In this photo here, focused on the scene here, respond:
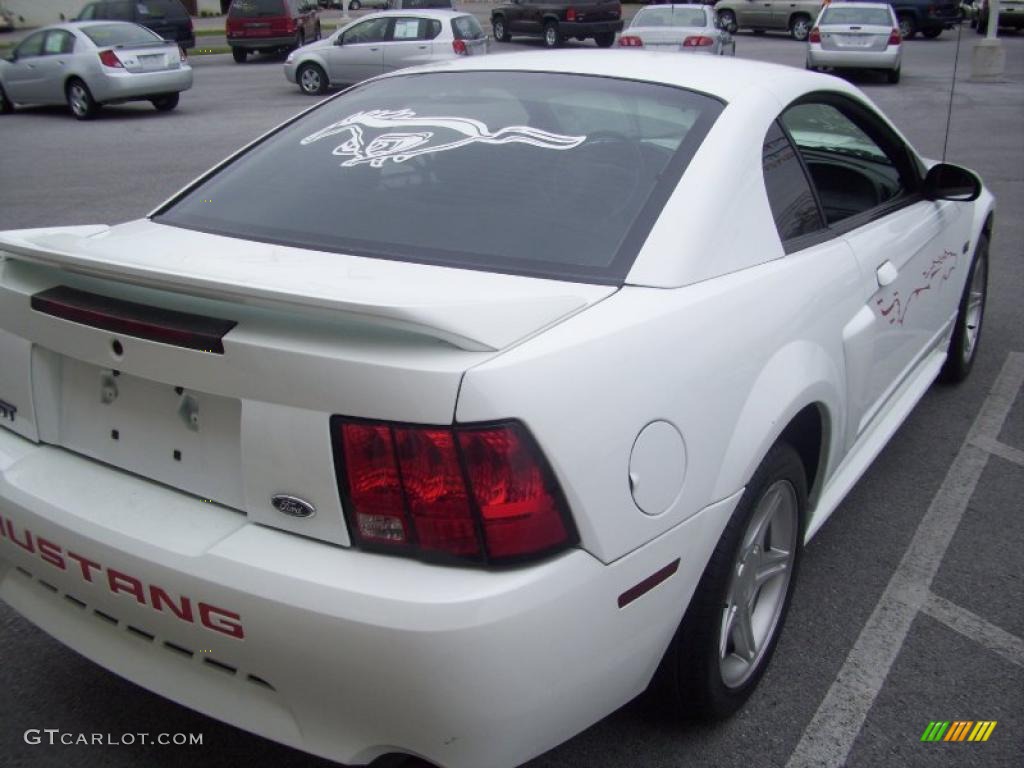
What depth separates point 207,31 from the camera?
3703cm

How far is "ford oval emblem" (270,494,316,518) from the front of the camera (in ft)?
6.41

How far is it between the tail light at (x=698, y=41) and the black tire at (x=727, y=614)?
18079 millimetres

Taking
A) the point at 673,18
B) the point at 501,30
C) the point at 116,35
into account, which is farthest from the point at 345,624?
the point at 501,30

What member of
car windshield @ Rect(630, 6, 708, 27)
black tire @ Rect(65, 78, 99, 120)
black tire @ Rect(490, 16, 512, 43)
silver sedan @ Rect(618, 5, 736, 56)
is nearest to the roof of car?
black tire @ Rect(65, 78, 99, 120)

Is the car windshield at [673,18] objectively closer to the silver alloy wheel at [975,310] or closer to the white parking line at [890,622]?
the silver alloy wheel at [975,310]

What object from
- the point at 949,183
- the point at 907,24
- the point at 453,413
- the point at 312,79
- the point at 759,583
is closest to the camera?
the point at 453,413

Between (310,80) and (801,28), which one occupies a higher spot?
(801,28)

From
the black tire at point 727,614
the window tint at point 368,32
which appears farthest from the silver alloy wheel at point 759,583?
Result: the window tint at point 368,32

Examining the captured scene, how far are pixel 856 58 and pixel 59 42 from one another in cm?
1396

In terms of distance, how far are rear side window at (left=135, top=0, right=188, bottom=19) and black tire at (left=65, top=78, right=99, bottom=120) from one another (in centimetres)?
1115

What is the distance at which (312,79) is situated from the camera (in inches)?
755

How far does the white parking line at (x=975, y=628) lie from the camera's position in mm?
2920

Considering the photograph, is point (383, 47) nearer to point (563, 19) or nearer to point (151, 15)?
point (563, 19)

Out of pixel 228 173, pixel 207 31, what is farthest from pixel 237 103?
pixel 207 31
